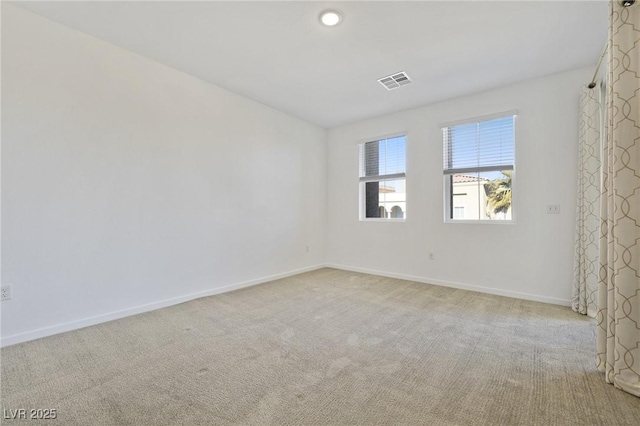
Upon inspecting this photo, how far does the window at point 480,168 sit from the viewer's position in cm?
355

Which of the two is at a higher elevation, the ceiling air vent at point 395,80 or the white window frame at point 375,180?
the ceiling air vent at point 395,80

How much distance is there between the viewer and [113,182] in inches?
107

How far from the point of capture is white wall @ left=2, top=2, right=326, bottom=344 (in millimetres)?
2251

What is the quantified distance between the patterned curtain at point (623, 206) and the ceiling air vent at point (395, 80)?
5.88ft

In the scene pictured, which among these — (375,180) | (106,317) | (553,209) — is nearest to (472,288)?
(553,209)

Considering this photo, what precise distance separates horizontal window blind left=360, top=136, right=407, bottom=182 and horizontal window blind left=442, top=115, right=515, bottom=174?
0.71 metres

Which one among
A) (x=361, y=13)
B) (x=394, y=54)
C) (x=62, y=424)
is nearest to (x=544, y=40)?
(x=394, y=54)

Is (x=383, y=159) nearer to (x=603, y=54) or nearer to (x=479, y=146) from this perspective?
(x=479, y=146)

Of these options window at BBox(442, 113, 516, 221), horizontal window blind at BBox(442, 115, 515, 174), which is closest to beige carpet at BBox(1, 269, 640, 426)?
window at BBox(442, 113, 516, 221)

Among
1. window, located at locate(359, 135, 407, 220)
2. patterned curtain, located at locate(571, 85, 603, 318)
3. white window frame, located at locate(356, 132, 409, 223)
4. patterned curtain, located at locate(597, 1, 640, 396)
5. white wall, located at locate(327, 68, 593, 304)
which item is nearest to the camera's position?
patterned curtain, located at locate(597, 1, 640, 396)

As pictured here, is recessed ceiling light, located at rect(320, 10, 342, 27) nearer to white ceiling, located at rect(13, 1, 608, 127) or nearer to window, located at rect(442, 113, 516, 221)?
white ceiling, located at rect(13, 1, 608, 127)

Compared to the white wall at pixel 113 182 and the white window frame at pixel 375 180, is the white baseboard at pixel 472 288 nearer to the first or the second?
the white window frame at pixel 375 180

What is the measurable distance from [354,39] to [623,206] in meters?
2.38

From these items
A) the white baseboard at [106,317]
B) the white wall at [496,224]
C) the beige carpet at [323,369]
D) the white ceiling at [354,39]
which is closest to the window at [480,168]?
the white wall at [496,224]
